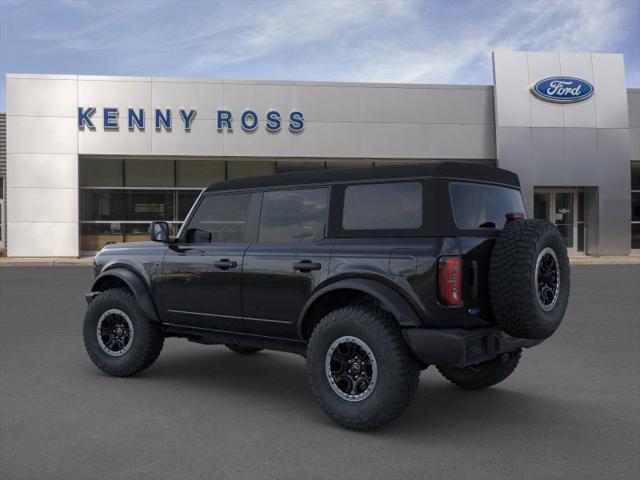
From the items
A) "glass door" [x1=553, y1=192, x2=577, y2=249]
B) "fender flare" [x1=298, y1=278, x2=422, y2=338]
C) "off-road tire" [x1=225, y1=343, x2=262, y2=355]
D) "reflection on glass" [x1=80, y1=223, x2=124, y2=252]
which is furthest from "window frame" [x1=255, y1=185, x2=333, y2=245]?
"glass door" [x1=553, y1=192, x2=577, y2=249]

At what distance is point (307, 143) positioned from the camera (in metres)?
24.8

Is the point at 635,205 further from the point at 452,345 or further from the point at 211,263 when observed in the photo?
the point at 452,345

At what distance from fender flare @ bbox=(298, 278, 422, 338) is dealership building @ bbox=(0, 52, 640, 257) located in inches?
811

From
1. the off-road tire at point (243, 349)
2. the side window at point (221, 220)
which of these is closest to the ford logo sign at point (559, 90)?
the off-road tire at point (243, 349)

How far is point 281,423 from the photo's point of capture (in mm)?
4688

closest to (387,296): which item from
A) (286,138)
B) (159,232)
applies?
(159,232)

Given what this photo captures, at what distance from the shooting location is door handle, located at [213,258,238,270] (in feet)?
17.6

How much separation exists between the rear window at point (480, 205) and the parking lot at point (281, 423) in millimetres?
1504

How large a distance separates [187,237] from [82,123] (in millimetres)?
20017

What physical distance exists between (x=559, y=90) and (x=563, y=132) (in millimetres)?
1676

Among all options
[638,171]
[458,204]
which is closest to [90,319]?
[458,204]

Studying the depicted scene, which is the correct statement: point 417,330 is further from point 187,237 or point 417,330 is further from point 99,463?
point 187,237

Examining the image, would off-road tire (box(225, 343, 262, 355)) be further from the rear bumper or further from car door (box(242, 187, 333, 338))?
the rear bumper

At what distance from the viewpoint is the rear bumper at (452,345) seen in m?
4.12
